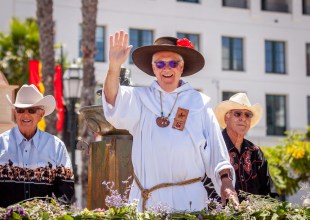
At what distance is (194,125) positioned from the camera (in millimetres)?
5695

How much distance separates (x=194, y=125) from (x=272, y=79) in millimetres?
31436

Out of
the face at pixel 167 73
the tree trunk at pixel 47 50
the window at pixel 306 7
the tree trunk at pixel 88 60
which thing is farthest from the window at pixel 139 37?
the face at pixel 167 73

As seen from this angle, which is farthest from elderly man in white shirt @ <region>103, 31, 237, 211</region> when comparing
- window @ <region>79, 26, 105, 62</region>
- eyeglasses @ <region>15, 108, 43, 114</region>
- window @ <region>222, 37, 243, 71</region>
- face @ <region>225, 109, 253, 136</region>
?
window @ <region>222, 37, 243, 71</region>

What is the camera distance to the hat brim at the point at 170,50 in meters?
5.89

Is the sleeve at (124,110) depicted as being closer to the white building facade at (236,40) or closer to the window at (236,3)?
the white building facade at (236,40)

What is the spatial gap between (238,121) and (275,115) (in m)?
29.3

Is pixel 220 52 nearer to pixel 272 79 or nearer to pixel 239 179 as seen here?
pixel 272 79

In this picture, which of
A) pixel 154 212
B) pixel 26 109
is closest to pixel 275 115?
pixel 26 109

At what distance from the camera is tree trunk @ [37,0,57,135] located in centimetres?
2188

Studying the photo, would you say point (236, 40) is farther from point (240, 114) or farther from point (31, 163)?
point (31, 163)

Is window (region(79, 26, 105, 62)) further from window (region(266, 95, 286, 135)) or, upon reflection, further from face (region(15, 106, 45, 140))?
face (region(15, 106, 45, 140))

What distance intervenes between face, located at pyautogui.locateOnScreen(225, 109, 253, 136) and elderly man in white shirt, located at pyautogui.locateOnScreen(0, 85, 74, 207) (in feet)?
5.91

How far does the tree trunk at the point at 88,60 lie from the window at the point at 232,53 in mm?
14343

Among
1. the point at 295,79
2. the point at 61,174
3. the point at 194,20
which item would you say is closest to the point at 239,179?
the point at 61,174
